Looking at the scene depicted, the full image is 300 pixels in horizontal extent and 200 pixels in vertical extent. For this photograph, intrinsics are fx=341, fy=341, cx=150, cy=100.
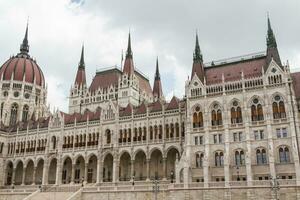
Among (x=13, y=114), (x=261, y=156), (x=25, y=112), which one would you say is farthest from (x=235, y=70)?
(x=13, y=114)

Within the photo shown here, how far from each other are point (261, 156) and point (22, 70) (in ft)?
235

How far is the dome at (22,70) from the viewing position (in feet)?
308

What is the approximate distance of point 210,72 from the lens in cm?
5891

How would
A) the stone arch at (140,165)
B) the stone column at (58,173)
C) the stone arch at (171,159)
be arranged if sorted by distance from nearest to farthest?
1. the stone arch at (171,159)
2. the stone arch at (140,165)
3. the stone column at (58,173)

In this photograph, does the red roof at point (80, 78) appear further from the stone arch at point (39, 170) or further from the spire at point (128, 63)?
the stone arch at point (39, 170)

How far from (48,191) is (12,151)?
23968 millimetres

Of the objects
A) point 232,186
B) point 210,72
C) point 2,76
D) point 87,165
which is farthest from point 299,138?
point 2,76

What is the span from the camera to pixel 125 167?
6519 cm

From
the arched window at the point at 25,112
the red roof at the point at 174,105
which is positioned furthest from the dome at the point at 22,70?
the red roof at the point at 174,105

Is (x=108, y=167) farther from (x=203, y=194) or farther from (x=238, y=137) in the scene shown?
(x=238, y=137)

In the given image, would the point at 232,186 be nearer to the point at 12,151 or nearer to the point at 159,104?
the point at 159,104

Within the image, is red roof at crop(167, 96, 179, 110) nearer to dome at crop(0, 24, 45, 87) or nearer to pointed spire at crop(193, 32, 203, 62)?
pointed spire at crop(193, 32, 203, 62)

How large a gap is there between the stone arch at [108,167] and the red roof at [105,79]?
843 inches

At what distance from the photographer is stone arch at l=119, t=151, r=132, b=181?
63.8 metres
